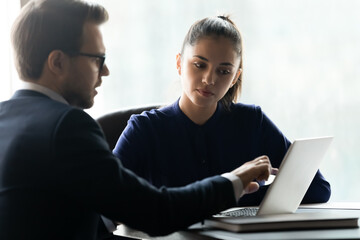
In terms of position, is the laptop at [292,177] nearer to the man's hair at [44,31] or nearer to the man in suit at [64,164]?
the man in suit at [64,164]

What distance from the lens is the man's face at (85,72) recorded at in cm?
125

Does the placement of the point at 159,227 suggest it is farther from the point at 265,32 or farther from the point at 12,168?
the point at 265,32

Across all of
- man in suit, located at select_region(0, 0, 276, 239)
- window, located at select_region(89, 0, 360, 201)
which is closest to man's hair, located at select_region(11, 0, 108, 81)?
man in suit, located at select_region(0, 0, 276, 239)

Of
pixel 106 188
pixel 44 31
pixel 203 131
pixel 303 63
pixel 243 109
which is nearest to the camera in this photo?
pixel 106 188

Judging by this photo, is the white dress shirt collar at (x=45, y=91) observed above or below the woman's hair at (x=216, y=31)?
below

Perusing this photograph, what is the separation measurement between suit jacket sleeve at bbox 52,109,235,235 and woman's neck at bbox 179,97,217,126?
695 mm

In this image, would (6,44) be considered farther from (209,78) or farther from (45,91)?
(45,91)

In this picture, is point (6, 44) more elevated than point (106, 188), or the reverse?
point (6, 44)

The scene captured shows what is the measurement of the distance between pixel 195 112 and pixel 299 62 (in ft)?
3.19

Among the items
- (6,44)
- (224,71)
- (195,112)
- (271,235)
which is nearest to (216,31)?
(224,71)

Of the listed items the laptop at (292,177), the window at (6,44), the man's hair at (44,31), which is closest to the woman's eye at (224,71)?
the laptop at (292,177)

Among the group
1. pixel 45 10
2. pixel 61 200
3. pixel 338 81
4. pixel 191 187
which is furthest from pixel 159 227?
pixel 338 81

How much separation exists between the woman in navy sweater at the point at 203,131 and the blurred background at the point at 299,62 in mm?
781

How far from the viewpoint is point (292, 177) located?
132 centimetres
